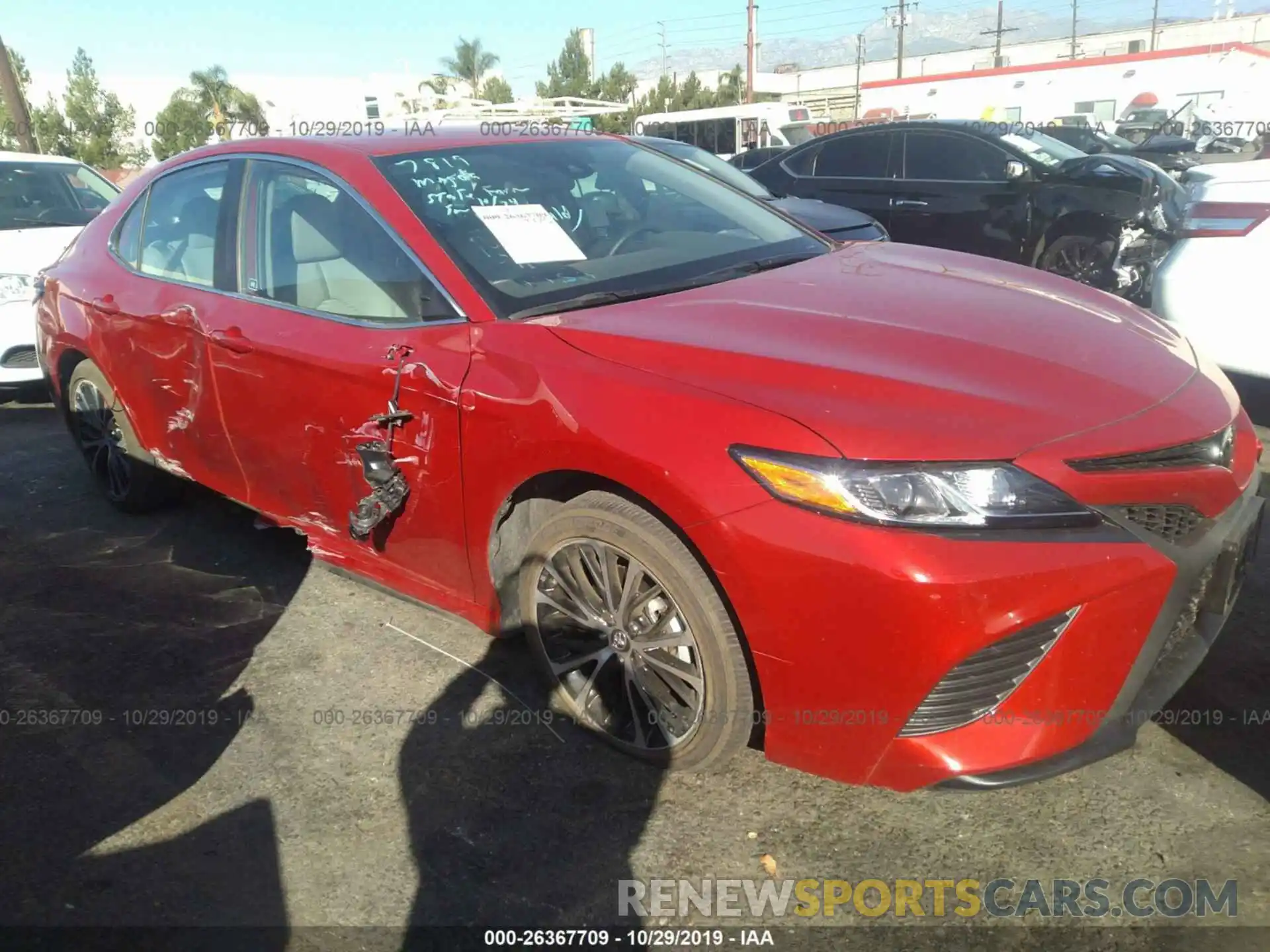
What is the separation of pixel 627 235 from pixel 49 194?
636cm

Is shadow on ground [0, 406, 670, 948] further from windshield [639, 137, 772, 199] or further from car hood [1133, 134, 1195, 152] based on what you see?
car hood [1133, 134, 1195, 152]

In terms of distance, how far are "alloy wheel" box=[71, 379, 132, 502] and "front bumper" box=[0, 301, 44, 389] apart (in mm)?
1973

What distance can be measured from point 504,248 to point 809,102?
2028 inches

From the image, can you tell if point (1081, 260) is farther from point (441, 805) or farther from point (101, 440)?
point (441, 805)

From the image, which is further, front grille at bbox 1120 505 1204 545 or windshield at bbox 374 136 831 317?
windshield at bbox 374 136 831 317

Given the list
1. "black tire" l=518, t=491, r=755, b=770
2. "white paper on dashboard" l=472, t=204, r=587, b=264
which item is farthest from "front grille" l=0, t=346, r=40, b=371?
"black tire" l=518, t=491, r=755, b=770

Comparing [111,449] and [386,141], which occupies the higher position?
[386,141]

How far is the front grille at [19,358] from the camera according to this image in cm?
634

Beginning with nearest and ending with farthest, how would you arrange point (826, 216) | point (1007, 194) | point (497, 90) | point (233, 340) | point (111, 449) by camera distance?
point (233, 340), point (111, 449), point (826, 216), point (1007, 194), point (497, 90)

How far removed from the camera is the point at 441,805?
8.53 feet

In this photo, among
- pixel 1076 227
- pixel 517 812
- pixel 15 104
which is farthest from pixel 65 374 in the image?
pixel 15 104

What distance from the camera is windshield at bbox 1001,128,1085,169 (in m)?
8.29

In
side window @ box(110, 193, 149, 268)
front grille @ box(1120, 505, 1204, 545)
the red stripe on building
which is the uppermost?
the red stripe on building

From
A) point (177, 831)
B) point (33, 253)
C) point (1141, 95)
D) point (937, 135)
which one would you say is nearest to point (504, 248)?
point (177, 831)
